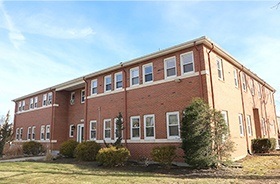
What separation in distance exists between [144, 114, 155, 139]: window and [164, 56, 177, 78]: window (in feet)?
9.78

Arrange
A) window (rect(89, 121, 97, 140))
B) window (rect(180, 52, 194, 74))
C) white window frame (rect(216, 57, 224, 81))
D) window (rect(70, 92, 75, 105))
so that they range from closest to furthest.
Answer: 1. window (rect(180, 52, 194, 74))
2. white window frame (rect(216, 57, 224, 81))
3. window (rect(89, 121, 97, 140))
4. window (rect(70, 92, 75, 105))

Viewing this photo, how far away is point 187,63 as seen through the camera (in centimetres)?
1408

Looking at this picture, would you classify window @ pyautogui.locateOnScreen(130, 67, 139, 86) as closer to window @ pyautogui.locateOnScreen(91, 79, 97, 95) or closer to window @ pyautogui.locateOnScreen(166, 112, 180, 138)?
window @ pyautogui.locateOnScreen(166, 112, 180, 138)

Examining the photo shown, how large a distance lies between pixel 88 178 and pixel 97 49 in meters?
9.55

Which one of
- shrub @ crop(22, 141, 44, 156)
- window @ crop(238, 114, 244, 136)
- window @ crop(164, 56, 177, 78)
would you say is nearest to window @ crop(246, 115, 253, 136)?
window @ crop(238, 114, 244, 136)

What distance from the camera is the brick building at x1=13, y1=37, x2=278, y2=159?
541 inches

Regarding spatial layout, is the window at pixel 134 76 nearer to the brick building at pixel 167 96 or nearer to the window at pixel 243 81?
the brick building at pixel 167 96

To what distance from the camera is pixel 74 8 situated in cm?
1186

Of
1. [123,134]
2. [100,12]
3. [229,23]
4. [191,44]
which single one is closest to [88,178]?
[123,134]

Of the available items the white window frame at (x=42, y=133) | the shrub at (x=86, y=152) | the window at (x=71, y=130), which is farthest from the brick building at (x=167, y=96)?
the white window frame at (x=42, y=133)

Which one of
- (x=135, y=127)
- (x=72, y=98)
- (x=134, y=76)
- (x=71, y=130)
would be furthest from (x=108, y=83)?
(x=71, y=130)

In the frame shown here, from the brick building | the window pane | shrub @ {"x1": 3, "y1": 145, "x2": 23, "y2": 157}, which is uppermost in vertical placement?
the brick building

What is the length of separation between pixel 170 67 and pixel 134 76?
3.16m

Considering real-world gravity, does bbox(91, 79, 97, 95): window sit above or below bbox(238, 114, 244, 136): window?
above
